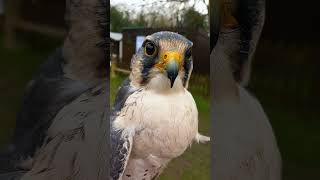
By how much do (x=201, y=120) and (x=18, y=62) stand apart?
0.92 meters

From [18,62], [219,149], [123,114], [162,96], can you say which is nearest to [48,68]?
[18,62]

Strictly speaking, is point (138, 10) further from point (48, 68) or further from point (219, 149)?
point (219, 149)

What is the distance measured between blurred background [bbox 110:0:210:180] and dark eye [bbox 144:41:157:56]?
4 cm

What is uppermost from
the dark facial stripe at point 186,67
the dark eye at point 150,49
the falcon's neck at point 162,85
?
the dark eye at point 150,49

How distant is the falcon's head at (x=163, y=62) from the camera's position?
1.95 meters

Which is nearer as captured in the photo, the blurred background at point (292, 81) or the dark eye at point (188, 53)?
the dark eye at point (188, 53)

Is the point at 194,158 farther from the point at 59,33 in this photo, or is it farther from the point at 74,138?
the point at 59,33

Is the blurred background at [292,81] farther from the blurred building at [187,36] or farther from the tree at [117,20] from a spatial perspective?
the tree at [117,20]

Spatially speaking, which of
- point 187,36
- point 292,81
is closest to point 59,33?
point 187,36

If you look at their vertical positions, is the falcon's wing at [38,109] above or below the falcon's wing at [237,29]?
below

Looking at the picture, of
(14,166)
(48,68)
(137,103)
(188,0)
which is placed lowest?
(14,166)

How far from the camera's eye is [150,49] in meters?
1.99

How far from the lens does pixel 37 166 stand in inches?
80.1

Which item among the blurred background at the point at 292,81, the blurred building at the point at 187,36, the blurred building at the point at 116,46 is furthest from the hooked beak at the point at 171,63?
the blurred background at the point at 292,81
